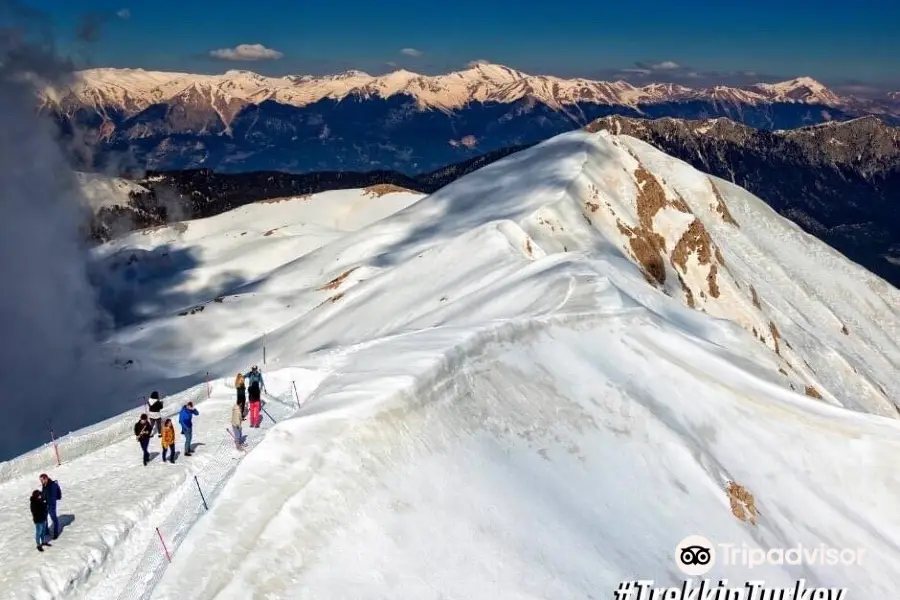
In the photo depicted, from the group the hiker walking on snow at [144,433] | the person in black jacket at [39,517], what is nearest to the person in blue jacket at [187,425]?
the hiker walking on snow at [144,433]

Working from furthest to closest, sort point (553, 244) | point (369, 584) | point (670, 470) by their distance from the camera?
1. point (553, 244)
2. point (670, 470)
3. point (369, 584)

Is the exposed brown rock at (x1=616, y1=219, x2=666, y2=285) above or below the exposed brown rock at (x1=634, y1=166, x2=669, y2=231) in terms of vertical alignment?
below

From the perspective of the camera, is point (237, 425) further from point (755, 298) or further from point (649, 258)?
point (755, 298)

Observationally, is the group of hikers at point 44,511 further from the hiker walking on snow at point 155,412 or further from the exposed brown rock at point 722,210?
the exposed brown rock at point 722,210

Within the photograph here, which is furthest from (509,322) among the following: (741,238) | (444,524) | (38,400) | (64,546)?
(741,238)

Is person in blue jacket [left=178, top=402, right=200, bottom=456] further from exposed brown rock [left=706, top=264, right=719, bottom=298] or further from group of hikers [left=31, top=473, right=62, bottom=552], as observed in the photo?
exposed brown rock [left=706, top=264, right=719, bottom=298]

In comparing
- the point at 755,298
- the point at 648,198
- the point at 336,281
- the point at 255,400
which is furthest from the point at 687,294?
the point at 255,400

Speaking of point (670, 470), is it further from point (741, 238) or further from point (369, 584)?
point (741, 238)

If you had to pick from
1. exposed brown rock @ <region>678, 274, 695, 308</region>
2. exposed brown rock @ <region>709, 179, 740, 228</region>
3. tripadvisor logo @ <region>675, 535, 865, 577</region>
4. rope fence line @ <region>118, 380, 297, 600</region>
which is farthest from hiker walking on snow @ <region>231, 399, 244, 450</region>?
exposed brown rock @ <region>709, 179, 740, 228</region>
